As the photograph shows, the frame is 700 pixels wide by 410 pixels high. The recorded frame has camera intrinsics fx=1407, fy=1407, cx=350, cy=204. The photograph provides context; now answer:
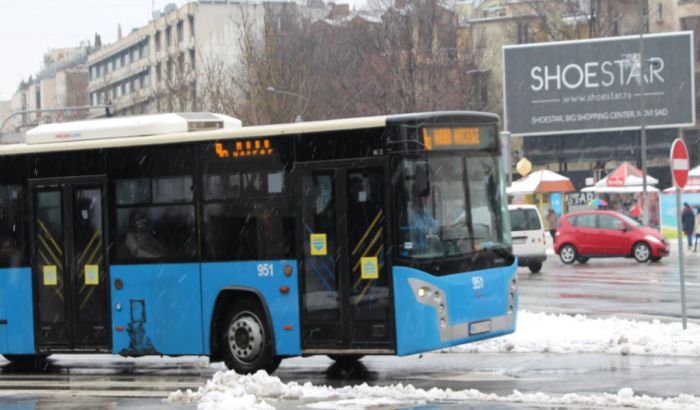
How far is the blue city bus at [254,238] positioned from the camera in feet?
48.2

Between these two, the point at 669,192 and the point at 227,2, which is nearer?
the point at 669,192

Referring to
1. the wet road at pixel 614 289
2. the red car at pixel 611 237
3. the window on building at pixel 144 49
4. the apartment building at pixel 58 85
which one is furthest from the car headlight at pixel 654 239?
the apartment building at pixel 58 85

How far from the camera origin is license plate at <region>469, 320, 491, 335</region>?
14984 mm

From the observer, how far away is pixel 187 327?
53.0 feet

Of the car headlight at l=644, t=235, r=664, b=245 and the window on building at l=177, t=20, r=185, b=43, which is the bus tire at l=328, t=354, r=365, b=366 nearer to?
the car headlight at l=644, t=235, r=664, b=245

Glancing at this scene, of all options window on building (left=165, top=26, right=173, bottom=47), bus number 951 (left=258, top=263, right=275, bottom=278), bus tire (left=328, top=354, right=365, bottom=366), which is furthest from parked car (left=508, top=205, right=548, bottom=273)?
window on building (left=165, top=26, right=173, bottom=47)

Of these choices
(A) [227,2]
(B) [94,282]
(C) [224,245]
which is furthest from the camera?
(A) [227,2]

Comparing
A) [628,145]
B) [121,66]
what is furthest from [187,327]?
[121,66]

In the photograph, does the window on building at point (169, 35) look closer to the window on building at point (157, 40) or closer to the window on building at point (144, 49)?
the window on building at point (157, 40)

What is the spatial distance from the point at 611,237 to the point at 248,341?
1079 inches

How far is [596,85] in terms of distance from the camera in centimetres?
7206


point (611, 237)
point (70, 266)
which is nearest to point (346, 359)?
point (70, 266)

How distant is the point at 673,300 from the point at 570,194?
4777cm

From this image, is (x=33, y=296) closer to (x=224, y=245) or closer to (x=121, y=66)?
(x=224, y=245)
